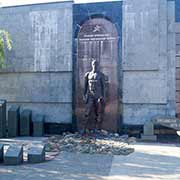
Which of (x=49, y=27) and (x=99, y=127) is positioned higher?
(x=49, y=27)

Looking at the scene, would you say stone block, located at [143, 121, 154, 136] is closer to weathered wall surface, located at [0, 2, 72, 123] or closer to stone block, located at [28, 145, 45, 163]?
weathered wall surface, located at [0, 2, 72, 123]

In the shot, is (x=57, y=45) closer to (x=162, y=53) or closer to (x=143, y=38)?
(x=143, y=38)

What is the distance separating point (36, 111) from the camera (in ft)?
35.1

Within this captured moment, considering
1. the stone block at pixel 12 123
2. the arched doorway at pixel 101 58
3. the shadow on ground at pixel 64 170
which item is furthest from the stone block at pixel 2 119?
the shadow on ground at pixel 64 170

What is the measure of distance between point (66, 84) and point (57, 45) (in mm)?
1468

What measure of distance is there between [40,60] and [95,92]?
2662mm

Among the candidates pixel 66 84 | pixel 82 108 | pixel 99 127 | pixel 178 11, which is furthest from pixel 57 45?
pixel 178 11

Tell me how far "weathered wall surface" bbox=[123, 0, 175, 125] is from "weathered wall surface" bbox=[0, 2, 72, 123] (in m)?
2.10

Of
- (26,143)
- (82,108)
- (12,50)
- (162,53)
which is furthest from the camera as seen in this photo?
(12,50)

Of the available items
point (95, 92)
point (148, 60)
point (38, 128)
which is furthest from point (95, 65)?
point (38, 128)

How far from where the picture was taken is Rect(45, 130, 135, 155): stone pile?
734cm

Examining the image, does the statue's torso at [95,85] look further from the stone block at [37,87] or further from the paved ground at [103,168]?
the paved ground at [103,168]

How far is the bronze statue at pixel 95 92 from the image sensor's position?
370 inches

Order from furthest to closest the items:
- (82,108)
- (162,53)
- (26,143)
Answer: (82,108) < (162,53) < (26,143)
